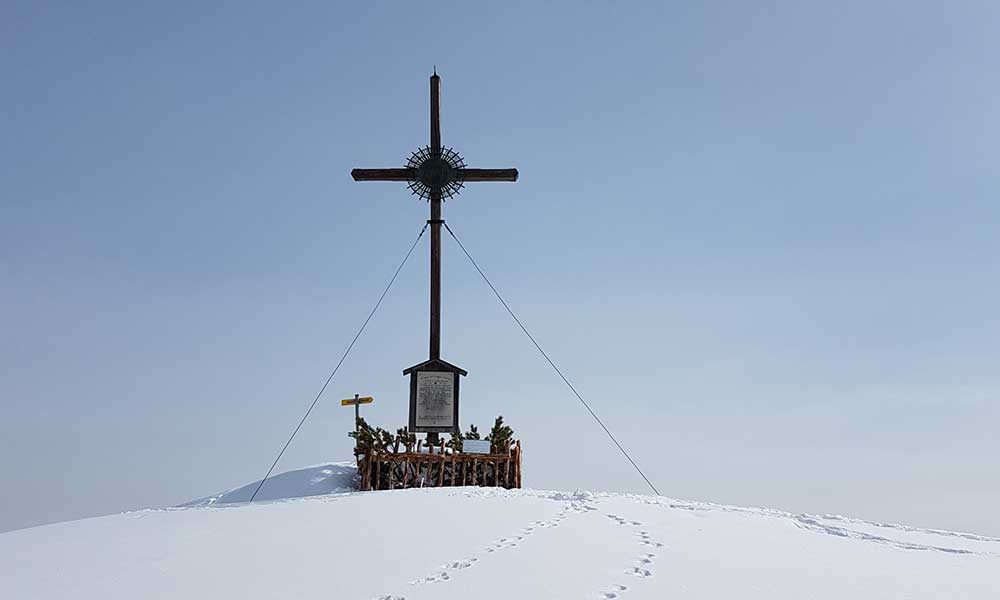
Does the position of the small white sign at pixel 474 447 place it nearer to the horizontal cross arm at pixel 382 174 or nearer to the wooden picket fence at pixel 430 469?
the wooden picket fence at pixel 430 469

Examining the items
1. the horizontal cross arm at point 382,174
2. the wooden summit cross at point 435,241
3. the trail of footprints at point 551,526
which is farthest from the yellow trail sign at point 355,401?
the trail of footprints at point 551,526

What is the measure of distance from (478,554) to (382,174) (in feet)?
56.4

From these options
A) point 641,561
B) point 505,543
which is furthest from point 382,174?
point 641,561

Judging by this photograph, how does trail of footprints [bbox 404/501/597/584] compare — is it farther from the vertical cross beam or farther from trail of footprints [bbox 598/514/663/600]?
the vertical cross beam

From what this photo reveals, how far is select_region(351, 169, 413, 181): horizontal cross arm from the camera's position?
84.4 ft

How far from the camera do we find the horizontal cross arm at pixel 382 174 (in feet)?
84.4

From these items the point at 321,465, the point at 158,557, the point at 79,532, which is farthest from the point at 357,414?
the point at 158,557

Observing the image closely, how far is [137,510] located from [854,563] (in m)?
12.2

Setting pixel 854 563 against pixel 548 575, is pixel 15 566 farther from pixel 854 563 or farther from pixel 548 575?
pixel 854 563

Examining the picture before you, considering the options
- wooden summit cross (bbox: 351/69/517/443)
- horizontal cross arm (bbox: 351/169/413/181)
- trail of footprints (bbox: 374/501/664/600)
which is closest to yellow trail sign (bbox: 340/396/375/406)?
wooden summit cross (bbox: 351/69/517/443)

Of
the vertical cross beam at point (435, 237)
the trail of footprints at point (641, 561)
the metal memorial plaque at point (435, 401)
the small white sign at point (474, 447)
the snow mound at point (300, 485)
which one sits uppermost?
the vertical cross beam at point (435, 237)

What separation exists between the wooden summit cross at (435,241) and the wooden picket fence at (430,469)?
1282mm

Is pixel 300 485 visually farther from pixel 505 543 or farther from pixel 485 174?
pixel 505 543

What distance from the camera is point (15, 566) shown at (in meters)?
10.3
